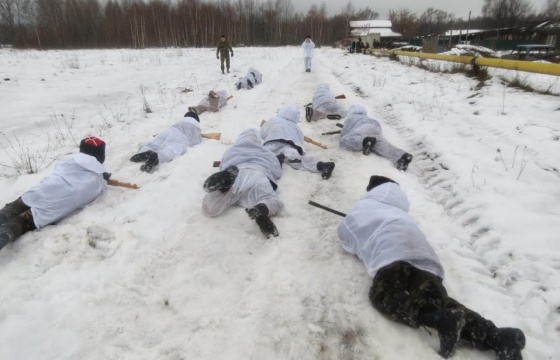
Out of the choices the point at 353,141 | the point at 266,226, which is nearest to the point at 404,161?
the point at 353,141

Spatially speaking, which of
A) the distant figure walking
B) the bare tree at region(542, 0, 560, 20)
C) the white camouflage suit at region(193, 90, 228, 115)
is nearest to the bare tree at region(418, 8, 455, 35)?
the bare tree at region(542, 0, 560, 20)

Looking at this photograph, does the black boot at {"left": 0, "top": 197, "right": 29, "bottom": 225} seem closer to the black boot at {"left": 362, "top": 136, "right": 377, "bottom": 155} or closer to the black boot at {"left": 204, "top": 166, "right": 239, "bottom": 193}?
the black boot at {"left": 204, "top": 166, "right": 239, "bottom": 193}

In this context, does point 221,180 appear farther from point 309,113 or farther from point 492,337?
point 309,113

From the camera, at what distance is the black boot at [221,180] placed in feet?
10.3

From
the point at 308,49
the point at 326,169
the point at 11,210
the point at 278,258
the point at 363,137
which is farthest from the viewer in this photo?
the point at 308,49

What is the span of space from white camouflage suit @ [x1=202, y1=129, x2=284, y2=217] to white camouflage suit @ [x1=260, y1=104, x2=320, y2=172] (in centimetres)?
85

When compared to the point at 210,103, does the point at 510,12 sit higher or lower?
higher

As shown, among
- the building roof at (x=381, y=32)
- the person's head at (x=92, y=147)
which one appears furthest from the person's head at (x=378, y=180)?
the building roof at (x=381, y=32)

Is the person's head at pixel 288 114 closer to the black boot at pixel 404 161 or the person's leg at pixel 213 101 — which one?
the black boot at pixel 404 161

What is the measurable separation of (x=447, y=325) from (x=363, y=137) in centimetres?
374

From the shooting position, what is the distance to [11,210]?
3.03 metres

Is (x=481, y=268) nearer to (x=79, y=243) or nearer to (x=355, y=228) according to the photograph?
(x=355, y=228)

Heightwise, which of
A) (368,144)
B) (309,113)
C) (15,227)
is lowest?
(15,227)

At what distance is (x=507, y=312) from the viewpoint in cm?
223
